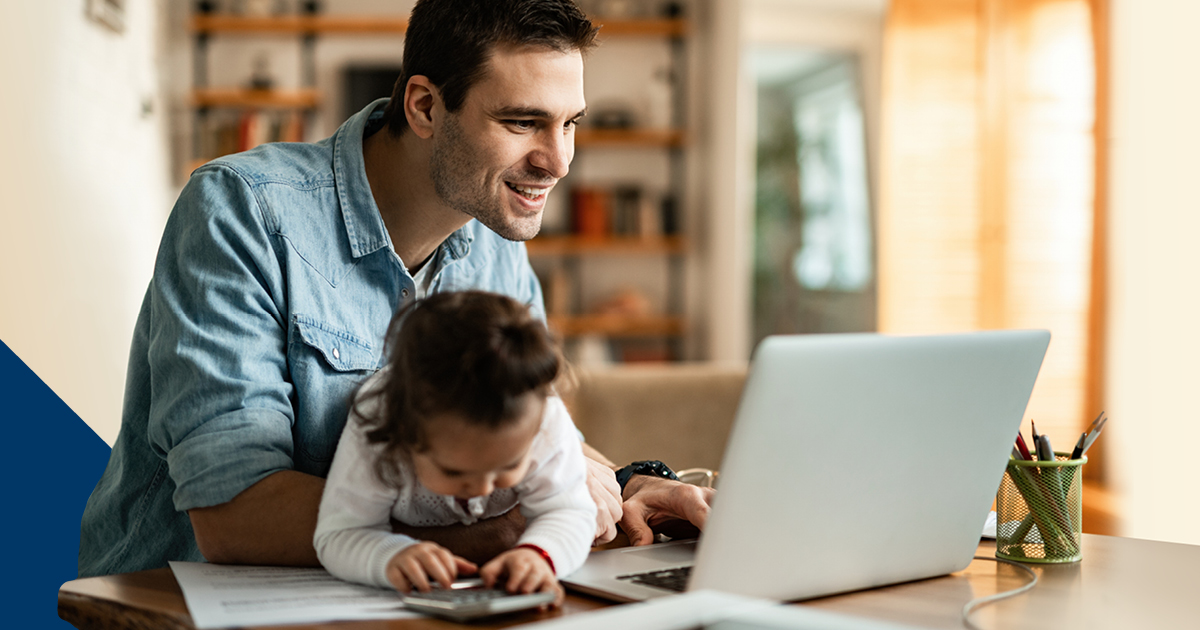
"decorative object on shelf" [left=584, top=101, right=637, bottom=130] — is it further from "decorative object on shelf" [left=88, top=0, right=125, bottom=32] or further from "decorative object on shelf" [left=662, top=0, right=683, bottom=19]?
"decorative object on shelf" [left=88, top=0, right=125, bottom=32]

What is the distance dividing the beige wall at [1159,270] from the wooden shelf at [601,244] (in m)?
2.13

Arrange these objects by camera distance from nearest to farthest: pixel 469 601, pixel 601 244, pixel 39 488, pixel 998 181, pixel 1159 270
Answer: pixel 469 601
pixel 39 488
pixel 1159 270
pixel 998 181
pixel 601 244

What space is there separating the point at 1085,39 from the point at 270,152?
3764 mm

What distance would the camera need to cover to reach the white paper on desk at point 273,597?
700mm

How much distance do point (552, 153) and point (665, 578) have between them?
62cm

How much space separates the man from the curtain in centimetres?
331

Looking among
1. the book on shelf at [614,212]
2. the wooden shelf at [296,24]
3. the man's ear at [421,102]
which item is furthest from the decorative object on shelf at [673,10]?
the man's ear at [421,102]

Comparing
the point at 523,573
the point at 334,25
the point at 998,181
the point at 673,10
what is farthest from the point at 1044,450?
the point at 334,25

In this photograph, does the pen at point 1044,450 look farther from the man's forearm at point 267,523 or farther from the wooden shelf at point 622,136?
the wooden shelf at point 622,136

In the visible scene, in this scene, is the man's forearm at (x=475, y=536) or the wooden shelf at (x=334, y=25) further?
the wooden shelf at (x=334, y=25)

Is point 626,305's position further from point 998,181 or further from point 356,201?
point 356,201

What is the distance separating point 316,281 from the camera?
1.10 metres

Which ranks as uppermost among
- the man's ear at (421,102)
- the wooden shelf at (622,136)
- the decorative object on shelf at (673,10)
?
the decorative object on shelf at (673,10)

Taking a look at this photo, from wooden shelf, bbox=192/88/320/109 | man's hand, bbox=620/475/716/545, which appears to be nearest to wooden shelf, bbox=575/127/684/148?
wooden shelf, bbox=192/88/320/109
